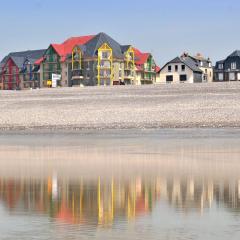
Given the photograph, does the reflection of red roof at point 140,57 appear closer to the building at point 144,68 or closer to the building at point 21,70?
the building at point 144,68

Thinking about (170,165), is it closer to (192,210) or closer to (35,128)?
(192,210)

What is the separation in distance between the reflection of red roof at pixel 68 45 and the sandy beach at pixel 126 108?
4712 centimetres

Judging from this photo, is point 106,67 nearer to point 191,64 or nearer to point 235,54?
point 191,64

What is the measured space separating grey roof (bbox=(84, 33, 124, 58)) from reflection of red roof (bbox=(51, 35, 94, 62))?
264 centimetres

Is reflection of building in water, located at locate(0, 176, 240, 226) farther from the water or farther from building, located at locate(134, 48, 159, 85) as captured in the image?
building, located at locate(134, 48, 159, 85)

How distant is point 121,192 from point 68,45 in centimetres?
11816

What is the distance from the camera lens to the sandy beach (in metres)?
57.2

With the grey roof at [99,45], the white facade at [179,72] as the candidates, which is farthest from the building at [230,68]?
the grey roof at [99,45]

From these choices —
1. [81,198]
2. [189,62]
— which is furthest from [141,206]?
[189,62]

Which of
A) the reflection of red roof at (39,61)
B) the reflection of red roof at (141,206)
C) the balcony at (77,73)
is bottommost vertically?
the reflection of red roof at (141,206)

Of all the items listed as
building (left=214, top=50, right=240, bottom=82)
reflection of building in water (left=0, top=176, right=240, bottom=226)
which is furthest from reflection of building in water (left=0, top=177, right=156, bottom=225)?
building (left=214, top=50, right=240, bottom=82)

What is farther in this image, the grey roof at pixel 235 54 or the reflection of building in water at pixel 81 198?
the grey roof at pixel 235 54

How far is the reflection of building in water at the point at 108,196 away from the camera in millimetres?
15812

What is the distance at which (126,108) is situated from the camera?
66.2 metres
